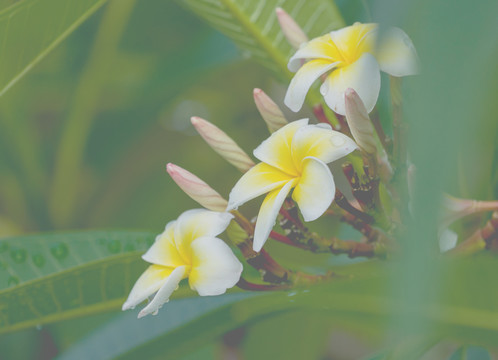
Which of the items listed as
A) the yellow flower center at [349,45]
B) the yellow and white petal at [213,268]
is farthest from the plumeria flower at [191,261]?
the yellow flower center at [349,45]

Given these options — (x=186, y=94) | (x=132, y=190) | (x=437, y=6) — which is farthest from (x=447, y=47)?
(x=186, y=94)

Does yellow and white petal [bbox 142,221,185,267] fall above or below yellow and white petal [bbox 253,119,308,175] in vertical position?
below

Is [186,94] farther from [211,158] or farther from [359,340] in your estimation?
[359,340]

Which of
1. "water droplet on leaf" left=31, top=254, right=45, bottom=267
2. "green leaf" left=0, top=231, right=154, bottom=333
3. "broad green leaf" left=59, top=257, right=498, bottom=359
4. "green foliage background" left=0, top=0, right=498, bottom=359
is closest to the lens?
"green foliage background" left=0, top=0, right=498, bottom=359

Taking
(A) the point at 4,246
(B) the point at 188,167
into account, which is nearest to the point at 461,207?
(A) the point at 4,246

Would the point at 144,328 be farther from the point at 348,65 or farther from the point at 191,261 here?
the point at 348,65

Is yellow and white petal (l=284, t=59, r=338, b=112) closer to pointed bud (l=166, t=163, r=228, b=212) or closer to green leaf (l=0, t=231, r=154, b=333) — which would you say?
pointed bud (l=166, t=163, r=228, b=212)

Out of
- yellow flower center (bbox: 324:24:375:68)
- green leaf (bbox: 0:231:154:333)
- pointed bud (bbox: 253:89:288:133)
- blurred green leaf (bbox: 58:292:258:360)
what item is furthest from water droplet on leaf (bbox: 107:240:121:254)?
yellow flower center (bbox: 324:24:375:68)

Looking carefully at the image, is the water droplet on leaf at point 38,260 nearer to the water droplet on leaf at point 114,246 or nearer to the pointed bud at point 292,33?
the water droplet on leaf at point 114,246
